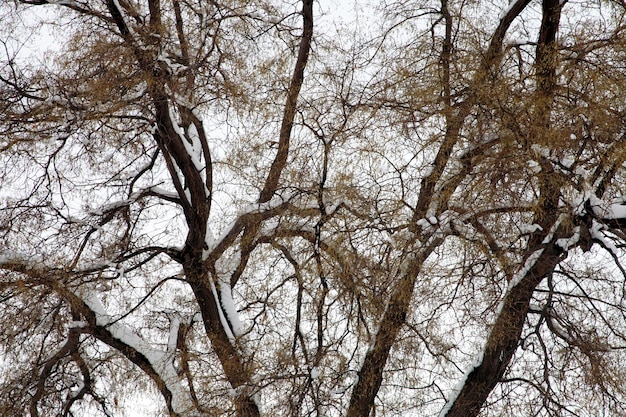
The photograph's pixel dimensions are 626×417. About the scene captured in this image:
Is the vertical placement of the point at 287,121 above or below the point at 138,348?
above

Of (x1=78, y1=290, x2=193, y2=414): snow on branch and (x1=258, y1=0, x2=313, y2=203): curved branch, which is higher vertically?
(x1=258, y1=0, x2=313, y2=203): curved branch

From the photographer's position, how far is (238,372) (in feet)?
26.2

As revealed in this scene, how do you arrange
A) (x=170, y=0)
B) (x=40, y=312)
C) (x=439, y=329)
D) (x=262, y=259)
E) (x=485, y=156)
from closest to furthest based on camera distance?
(x=485, y=156) → (x=439, y=329) → (x=40, y=312) → (x=262, y=259) → (x=170, y=0)

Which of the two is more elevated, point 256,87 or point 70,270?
point 256,87

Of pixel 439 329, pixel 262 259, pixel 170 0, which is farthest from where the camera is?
pixel 170 0

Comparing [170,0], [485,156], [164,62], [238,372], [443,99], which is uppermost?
[170,0]

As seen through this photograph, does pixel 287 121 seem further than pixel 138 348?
Yes

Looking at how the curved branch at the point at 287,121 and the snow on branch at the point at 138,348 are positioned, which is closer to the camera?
the snow on branch at the point at 138,348

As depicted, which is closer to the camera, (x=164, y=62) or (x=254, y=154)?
(x=164, y=62)

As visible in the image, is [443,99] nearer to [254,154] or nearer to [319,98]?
[319,98]

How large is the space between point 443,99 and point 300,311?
2.67 meters

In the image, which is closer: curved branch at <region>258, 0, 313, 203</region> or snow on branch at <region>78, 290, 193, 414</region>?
snow on branch at <region>78, 290, 193, 414</region>

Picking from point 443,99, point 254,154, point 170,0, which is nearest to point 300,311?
point 254,154

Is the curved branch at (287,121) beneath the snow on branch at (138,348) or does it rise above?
above
